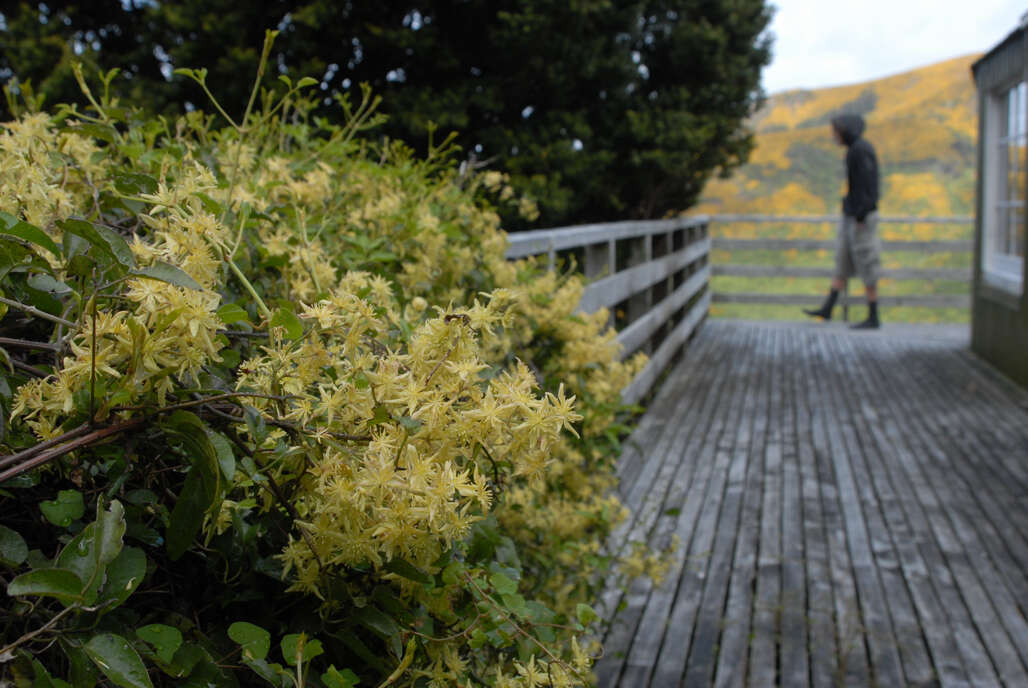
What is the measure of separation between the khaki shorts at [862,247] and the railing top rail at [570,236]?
2866mm

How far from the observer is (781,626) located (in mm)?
2379

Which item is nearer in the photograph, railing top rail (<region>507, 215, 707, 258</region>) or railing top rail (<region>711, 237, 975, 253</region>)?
railing top rail (<region>507, 215, 707, 258</region>)

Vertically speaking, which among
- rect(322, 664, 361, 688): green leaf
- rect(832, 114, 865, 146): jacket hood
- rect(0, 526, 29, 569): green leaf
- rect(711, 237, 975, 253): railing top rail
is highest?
rect(832, 114, 865, 146): jacket hood

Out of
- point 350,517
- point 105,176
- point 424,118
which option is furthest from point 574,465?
point 424,118

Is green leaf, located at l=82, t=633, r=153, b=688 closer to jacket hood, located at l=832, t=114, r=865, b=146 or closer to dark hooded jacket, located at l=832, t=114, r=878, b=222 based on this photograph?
dark hooded jacket, located at l=832, t=114, r=878, b=222

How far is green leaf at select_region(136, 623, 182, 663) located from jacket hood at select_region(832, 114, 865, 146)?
7973 mm

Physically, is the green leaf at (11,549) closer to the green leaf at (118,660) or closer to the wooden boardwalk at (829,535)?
the green leaf at (118,660)

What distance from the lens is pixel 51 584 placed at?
0.55 meters

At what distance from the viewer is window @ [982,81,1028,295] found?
6.00 metres

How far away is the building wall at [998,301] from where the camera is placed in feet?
18.2

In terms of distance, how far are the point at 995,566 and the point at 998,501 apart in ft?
2.29

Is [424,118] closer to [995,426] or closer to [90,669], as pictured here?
[995,426]

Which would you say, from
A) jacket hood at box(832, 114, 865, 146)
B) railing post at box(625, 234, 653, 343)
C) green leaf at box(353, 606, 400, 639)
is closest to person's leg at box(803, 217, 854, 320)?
jacket hood at box(832, 114, 865, 146)

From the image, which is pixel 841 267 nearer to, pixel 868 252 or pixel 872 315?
pixel 868 252
